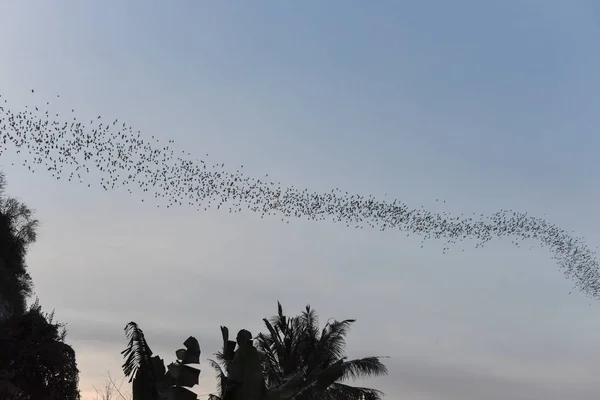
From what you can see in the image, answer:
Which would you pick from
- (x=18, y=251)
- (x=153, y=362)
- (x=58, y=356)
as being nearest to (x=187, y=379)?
(x=153, y=362)

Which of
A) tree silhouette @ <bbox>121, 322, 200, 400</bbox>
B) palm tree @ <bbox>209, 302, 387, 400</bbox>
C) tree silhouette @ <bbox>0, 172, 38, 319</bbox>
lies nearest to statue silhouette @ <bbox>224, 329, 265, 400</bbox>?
tree silhouette @ <bbox>121, 322, 200, 400</bbox>

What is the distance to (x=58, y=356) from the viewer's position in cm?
2850

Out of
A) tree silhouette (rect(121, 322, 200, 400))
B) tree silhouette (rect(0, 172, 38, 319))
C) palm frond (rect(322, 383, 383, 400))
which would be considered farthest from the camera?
tree silhouette (rect(0, 172, 38, 319))

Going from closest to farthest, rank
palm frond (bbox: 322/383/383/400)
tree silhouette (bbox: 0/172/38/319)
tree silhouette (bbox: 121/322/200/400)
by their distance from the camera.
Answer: tree silhouette (bbox: 121/322/200/400) < palm frond (bbox: 322/383/383/400) < tree silhouette (bbox: 0/172/38/319)

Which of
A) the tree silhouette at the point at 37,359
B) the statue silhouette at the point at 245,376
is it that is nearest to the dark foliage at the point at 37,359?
the tree silhouette at the point at 37,359

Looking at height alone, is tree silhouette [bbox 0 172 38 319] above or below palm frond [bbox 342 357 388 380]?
above

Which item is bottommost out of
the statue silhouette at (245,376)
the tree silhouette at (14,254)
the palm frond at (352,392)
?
the statue silhouette at (245,376)

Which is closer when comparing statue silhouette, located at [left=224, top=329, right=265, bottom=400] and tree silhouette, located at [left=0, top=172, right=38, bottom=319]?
statue silhouette, located at [left=224, top=329, right=265, bottom=400]

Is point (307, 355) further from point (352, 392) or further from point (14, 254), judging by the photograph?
point (14, 254)

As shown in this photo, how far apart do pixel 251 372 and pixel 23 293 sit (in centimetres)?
4358

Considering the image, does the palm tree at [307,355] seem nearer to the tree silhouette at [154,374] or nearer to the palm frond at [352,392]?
the palm frond at [352,392]

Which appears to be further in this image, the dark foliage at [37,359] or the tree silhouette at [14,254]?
the tree silhouette at [14,254]

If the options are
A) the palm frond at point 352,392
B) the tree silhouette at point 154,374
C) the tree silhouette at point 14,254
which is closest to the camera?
the tree silhouette at point 154,374

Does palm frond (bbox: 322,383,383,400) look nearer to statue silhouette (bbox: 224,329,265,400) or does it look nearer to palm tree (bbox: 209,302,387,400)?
palm tree (bbox: 209,302,387,400)
